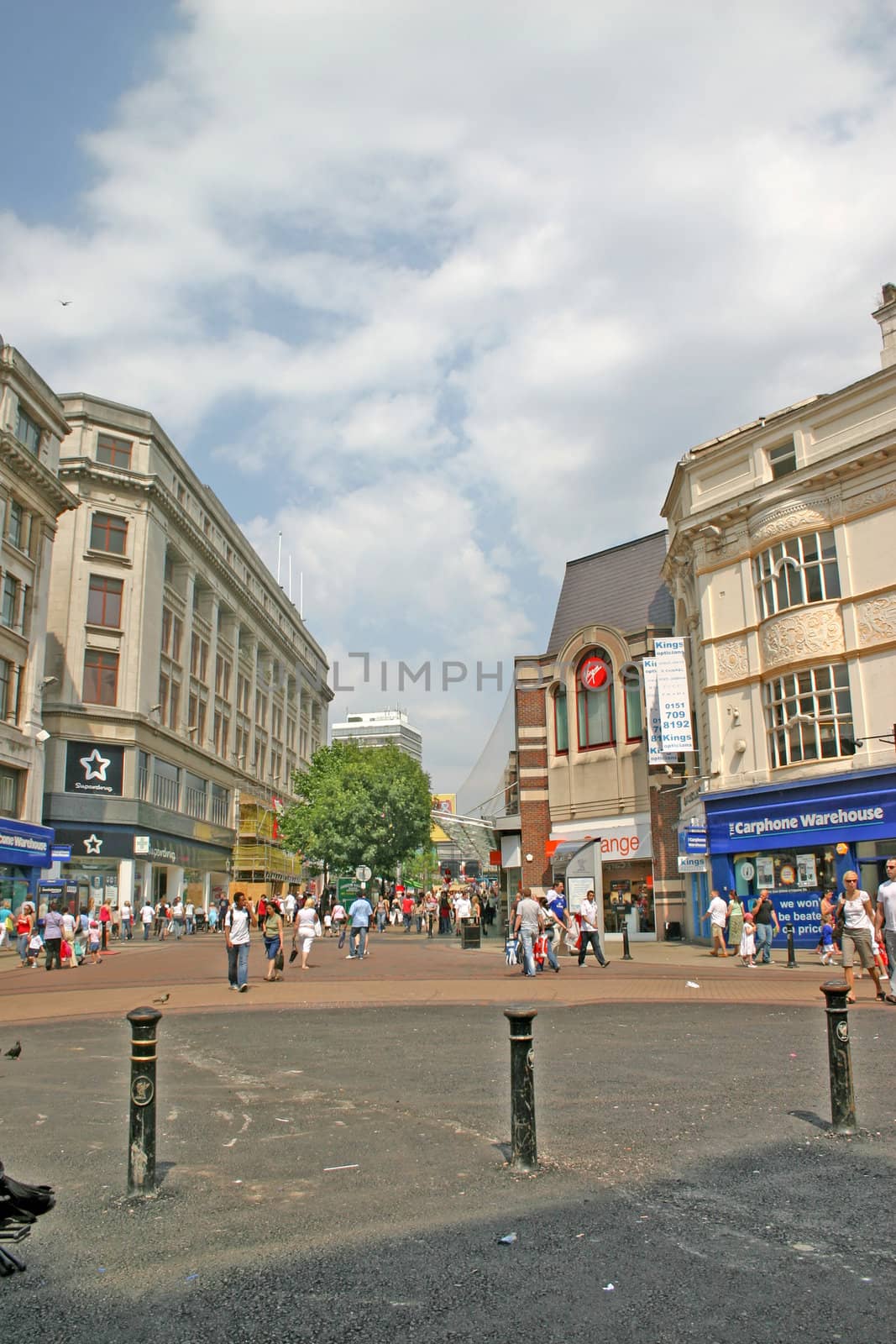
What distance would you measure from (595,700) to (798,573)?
11.8 m

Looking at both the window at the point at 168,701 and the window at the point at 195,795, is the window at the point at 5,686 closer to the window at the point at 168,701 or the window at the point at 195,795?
the window at the point at 168,701

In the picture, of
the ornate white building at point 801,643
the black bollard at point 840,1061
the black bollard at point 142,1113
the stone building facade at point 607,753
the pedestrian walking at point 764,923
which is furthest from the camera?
the stone building facade at point 607,753

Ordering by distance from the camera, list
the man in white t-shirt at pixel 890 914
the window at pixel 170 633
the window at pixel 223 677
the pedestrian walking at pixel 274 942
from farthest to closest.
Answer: the window at pixel 223 677 < the window at pixel 170 633 < the pedestrian walking at pixel 274 942 < the man in white t-shirt at pixel 890 914

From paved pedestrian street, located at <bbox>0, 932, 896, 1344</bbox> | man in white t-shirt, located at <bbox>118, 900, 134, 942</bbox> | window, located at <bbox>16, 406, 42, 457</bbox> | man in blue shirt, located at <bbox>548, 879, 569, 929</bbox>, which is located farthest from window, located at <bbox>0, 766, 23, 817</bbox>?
paved pedestrian street, located at <bbox>0, 932, 896, 1344</bbox>

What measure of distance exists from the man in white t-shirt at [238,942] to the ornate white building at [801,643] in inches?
629

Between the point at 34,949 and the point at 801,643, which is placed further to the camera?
→ the point at 801,643

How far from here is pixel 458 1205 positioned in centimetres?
553

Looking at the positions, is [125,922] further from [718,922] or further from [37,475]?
[718,922]

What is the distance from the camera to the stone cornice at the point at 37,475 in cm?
3844

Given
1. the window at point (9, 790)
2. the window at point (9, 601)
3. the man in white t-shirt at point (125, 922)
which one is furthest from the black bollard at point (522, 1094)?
the man in white t-shirt at point (125, 922)

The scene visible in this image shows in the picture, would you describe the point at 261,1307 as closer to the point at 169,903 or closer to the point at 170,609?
the point at 169,903

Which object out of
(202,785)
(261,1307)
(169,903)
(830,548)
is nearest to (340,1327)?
(261,1307)

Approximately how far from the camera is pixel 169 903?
5328cm

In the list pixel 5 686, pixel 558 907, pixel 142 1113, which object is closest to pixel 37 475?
pixel 5 686
